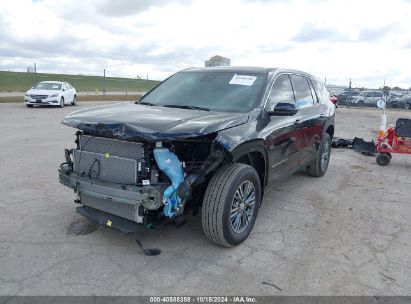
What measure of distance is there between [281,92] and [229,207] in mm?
1979

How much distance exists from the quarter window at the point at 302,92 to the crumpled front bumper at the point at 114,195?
290 centimetres

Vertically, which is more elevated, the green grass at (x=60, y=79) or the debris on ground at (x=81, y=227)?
the green grass at (x=60, y=79)

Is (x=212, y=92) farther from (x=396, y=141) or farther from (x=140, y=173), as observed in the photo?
(x=396, y=141)

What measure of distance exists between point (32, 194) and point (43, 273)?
2.31 m

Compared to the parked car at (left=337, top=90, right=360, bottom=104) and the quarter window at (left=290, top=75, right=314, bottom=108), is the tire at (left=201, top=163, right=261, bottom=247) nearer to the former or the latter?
the quarter window at (left=290, top=75, right=314, bottom=108)

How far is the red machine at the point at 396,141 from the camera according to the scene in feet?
25.5

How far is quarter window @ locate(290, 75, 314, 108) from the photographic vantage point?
18.0ft

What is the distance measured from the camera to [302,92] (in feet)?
18.8

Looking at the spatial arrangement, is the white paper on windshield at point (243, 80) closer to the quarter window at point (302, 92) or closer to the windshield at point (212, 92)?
the windshield at point (212, 92)

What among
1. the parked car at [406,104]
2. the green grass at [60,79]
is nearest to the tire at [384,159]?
the parked car at [406,104]

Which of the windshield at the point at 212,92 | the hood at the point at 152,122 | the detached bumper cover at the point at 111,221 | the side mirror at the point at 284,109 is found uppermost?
the windshield at the point at 212,92

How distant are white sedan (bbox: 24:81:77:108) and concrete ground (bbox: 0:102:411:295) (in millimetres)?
13922

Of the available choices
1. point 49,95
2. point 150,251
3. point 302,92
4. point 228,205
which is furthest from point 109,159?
point 49,95

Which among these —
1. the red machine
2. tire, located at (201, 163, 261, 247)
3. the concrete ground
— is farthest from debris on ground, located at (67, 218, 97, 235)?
the red machine
